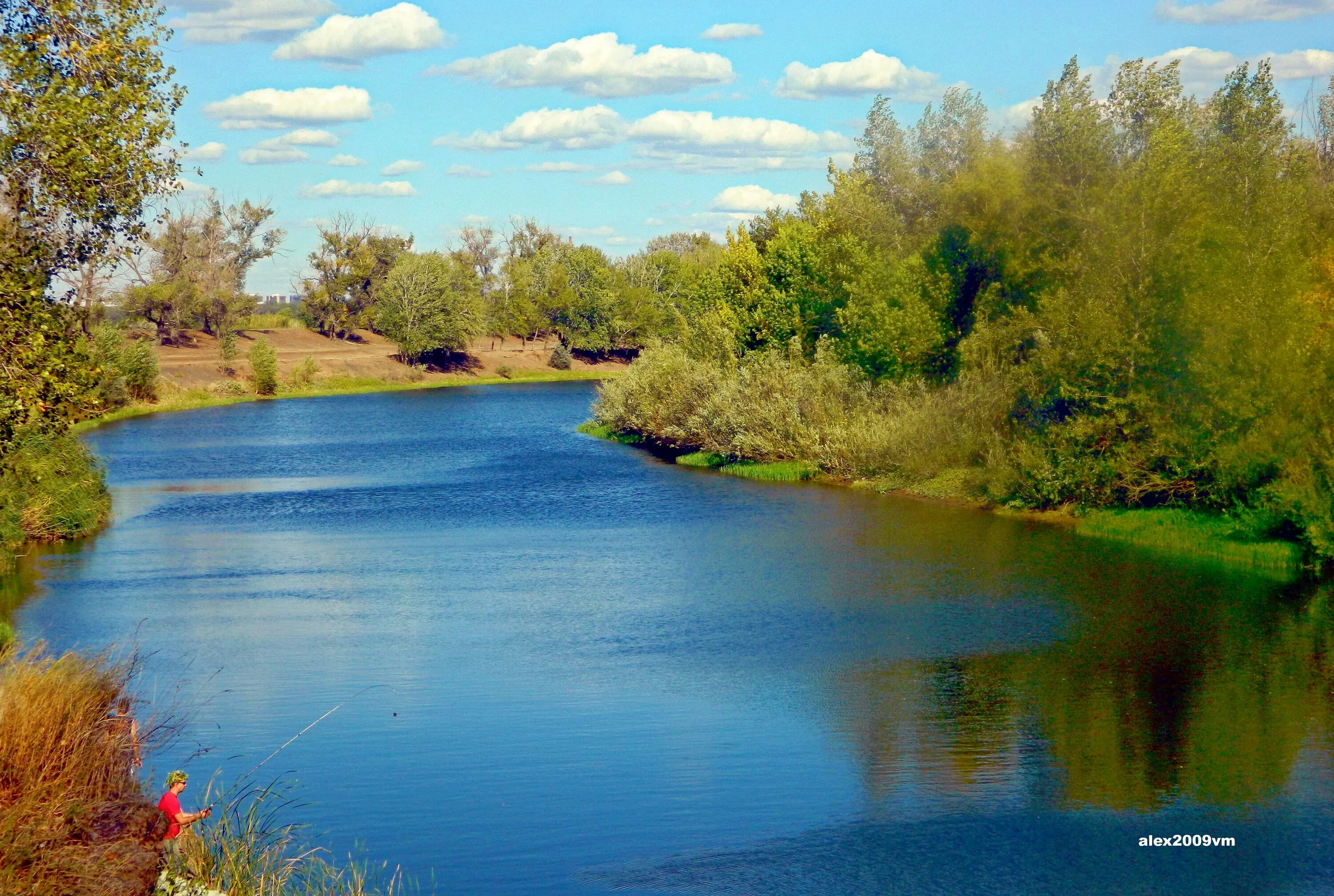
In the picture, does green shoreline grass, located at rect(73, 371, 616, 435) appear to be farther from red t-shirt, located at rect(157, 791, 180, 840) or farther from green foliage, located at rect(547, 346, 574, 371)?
red t-shirt, located at rect(157, 791, 180, 840)

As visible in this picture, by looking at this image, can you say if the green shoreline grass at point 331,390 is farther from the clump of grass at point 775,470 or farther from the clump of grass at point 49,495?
the clump of grass at point 49,495

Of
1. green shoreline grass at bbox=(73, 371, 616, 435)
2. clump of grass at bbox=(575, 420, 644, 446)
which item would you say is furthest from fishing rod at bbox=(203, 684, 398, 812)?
green shoreline grass at bbox=(73, 371, 616, 435)

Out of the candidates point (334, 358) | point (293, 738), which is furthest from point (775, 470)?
→ point (334, 358)

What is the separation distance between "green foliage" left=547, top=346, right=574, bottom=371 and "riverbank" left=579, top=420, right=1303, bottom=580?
9103cm

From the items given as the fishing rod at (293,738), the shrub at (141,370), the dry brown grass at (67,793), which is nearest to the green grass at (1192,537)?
the fishing rod at (293,738)

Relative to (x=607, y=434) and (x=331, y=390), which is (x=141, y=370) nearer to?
(x=331, y=390)

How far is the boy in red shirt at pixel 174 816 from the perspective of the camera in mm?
13086

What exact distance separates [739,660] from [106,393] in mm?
73752

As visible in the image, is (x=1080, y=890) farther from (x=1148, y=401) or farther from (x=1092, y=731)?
(x=1148, y=401)

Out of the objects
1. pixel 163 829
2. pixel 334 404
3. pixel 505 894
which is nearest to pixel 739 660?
pixel 505 894

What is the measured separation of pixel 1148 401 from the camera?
4009cm

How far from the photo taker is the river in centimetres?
1648

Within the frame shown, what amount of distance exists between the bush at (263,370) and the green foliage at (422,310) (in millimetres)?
19322

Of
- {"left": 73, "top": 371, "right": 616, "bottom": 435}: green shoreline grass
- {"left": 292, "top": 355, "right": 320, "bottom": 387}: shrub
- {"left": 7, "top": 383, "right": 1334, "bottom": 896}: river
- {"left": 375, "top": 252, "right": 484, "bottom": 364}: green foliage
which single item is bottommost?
{"left": 7, "top": 383, "right": 1334, "bottom": 896}: river
